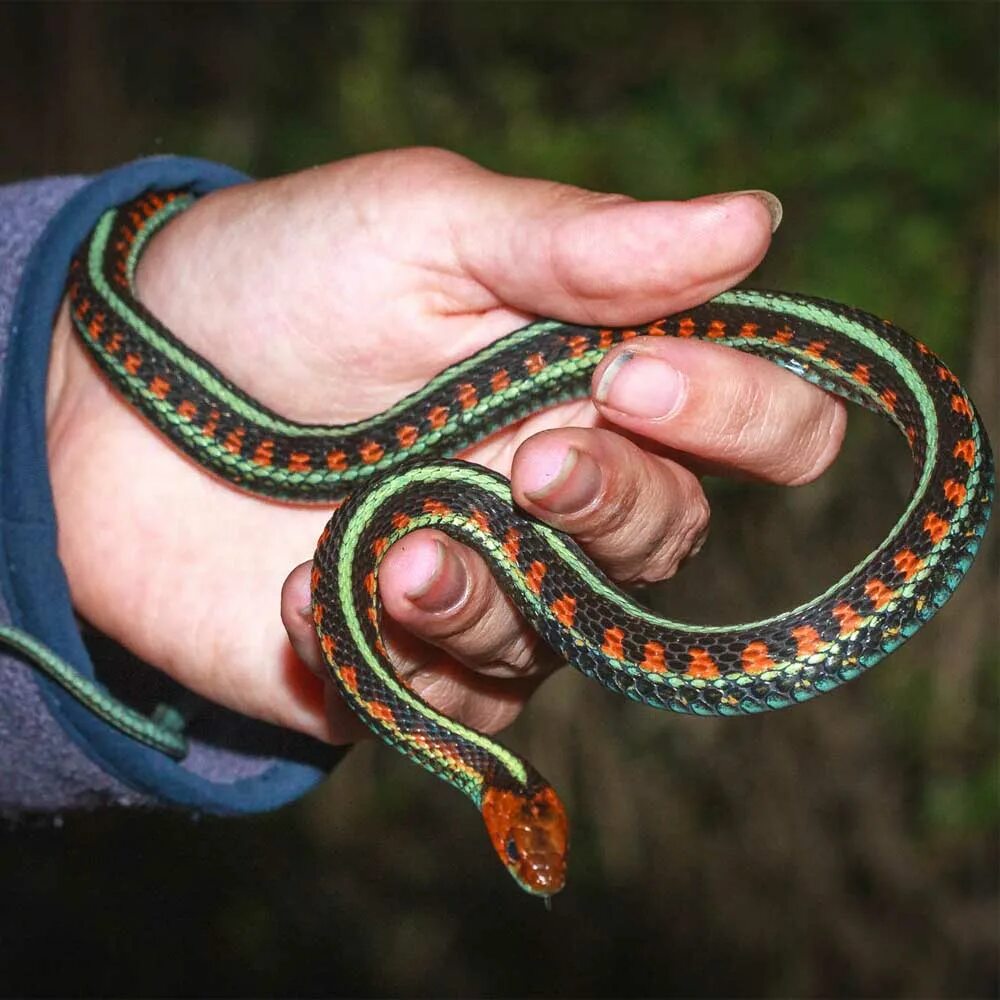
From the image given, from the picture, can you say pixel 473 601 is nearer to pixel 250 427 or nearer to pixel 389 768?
pixel 250 427

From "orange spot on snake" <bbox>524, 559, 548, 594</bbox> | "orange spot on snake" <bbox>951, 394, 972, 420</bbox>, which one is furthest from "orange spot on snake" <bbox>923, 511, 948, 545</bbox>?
"orange spot on snake" <bbox>524, 559, 548, 594</bbox>

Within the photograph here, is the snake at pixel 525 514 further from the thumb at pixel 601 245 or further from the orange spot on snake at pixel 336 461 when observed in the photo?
the thumb at pixel 601 245

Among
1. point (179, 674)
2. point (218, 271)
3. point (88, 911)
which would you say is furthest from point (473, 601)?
point (88, 911)

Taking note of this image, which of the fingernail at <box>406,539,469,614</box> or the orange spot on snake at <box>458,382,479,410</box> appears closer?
the fingernail at <box>406,539,469,614</box>

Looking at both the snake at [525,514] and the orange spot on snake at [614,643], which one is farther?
the orange spot on snake at [614,643]

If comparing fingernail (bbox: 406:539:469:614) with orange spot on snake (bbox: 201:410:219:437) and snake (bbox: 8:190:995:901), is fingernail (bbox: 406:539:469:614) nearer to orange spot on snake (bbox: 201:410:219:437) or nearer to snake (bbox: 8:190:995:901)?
snake (bbox: 8:190:995:901)

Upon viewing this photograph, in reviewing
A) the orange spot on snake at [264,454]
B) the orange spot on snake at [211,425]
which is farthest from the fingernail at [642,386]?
the orange spot on snake at [211,425]
